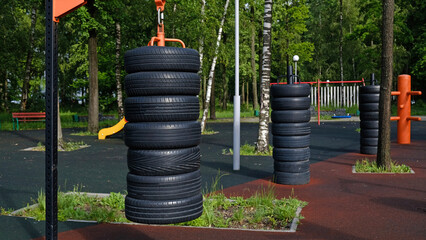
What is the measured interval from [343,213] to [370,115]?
738 cm

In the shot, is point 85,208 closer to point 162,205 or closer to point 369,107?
point 162,205

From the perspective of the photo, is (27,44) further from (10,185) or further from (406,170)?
(406,170)

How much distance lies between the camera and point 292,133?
9.27 meters

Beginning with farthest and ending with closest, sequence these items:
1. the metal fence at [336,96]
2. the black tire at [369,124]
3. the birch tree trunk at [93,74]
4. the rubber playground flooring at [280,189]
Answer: the metal fence at [336,96]
the birch tree trunk at [93,74]
the black tire at [369,124]
the rubber playground flooring at [280,189]

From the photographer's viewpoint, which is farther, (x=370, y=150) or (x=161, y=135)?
(x=370, y=150)

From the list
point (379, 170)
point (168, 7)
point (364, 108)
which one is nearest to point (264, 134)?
point (364, 108)

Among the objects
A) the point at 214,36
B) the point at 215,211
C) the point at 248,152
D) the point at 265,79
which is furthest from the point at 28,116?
the point at 215,211

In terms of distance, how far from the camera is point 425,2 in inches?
1494

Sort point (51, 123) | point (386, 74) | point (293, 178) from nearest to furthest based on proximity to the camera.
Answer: point (51, 123) → point (293, 178) → point (386, 74)

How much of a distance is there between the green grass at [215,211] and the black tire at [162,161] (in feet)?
8.27

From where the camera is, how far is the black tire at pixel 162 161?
12.3 ft

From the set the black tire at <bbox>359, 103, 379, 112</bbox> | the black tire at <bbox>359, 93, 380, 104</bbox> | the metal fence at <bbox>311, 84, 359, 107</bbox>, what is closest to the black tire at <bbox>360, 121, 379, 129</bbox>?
the black tire at <bbox>359, 103, 379, 112</bbox>

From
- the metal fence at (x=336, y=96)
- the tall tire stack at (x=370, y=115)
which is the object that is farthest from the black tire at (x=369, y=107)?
the metal fence at (x=336, y=96)

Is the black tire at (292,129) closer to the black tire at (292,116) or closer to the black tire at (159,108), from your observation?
the black tire at (292,116)
